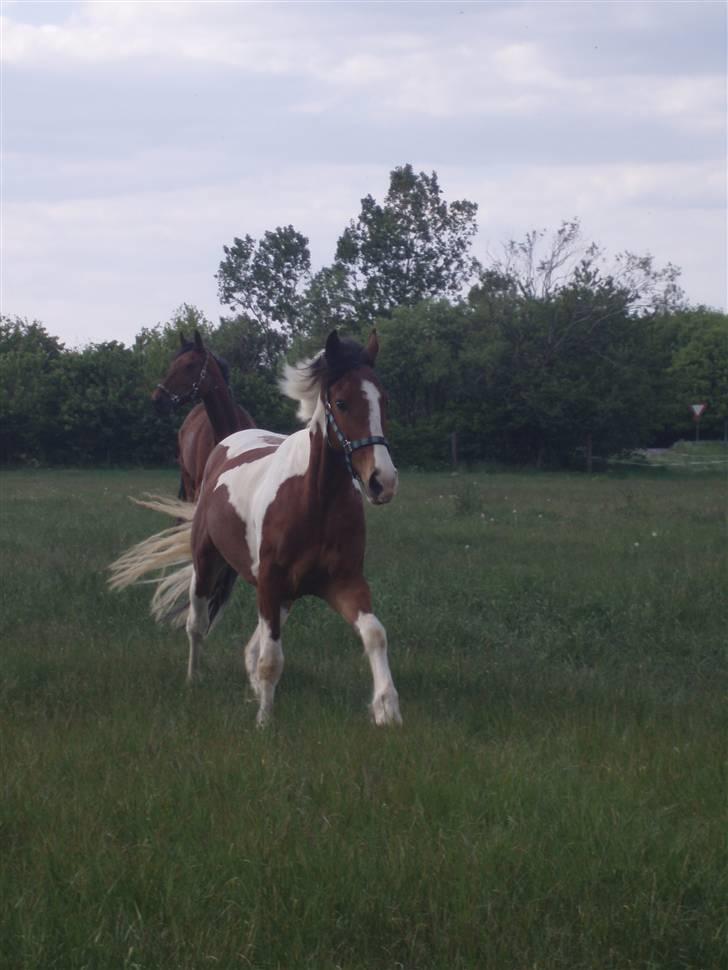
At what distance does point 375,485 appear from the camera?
215 inches

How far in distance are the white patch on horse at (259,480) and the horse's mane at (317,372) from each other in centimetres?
19

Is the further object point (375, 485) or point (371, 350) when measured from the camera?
point (371, 350)

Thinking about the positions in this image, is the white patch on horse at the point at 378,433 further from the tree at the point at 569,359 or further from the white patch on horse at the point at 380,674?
the tree at the point at 569,359

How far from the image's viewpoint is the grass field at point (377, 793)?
332 cm

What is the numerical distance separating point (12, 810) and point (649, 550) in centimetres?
1004

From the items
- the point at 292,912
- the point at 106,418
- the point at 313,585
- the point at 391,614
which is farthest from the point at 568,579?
the point at 106,418

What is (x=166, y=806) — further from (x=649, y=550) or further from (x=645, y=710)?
(x=649, y=550)

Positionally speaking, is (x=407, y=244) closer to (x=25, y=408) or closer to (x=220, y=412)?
(x=25, y=408)

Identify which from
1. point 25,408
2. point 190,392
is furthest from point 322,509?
point 25,408

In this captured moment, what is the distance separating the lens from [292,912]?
3432 mm

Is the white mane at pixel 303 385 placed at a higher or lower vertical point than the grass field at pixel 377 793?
higher

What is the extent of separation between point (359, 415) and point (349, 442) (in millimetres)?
145

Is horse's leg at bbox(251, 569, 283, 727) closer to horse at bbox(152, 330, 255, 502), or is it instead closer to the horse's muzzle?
the horse's muzzle

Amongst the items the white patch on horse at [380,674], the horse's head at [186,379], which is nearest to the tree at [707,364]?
the horse's head at [186,379]
